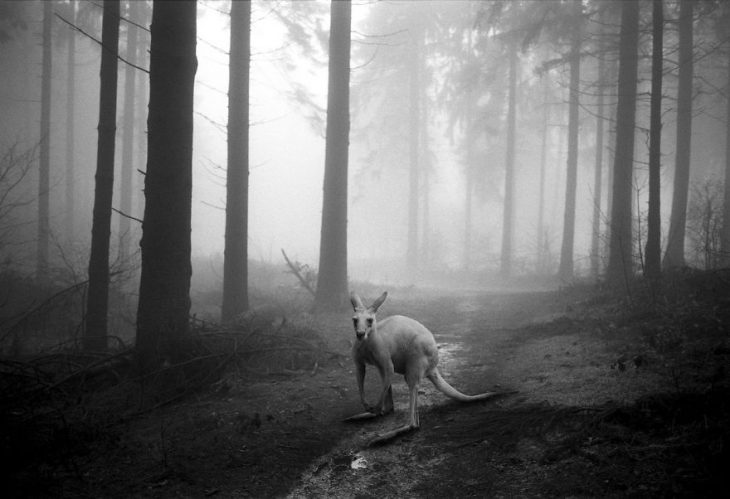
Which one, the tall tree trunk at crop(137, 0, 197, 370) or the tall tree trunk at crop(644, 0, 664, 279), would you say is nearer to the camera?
the tall tree trunk at crop(137, 0, 197, 370)

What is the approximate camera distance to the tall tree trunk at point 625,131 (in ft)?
46.8

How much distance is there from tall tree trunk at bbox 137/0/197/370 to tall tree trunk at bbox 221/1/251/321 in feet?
14.5

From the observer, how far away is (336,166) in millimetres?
12805

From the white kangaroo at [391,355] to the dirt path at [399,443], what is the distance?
22 centimetres

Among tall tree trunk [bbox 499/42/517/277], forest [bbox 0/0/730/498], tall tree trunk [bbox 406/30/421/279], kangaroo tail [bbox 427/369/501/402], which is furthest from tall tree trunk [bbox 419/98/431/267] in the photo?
kangaroo tail [bbox 427/369/501/402]

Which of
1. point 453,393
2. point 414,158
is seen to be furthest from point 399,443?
point 414,158

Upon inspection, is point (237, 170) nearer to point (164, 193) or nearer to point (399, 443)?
point (164, 193)

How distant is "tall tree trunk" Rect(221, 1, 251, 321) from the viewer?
11.4m

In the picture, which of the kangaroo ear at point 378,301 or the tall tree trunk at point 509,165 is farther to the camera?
the tall tree trunk at point 509,165

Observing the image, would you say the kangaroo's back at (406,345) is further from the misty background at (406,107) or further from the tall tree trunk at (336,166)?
the misty background at (406,107)

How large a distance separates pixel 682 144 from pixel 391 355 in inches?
696

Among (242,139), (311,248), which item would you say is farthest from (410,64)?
(311,248)

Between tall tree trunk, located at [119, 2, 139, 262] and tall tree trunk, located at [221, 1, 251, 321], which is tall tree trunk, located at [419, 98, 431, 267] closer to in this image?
tall tree trunk, located at [119, 2, 139, 262]

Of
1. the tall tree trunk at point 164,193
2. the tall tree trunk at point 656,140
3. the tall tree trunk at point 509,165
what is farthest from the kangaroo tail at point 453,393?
the tall tree trunk at point 509,165
